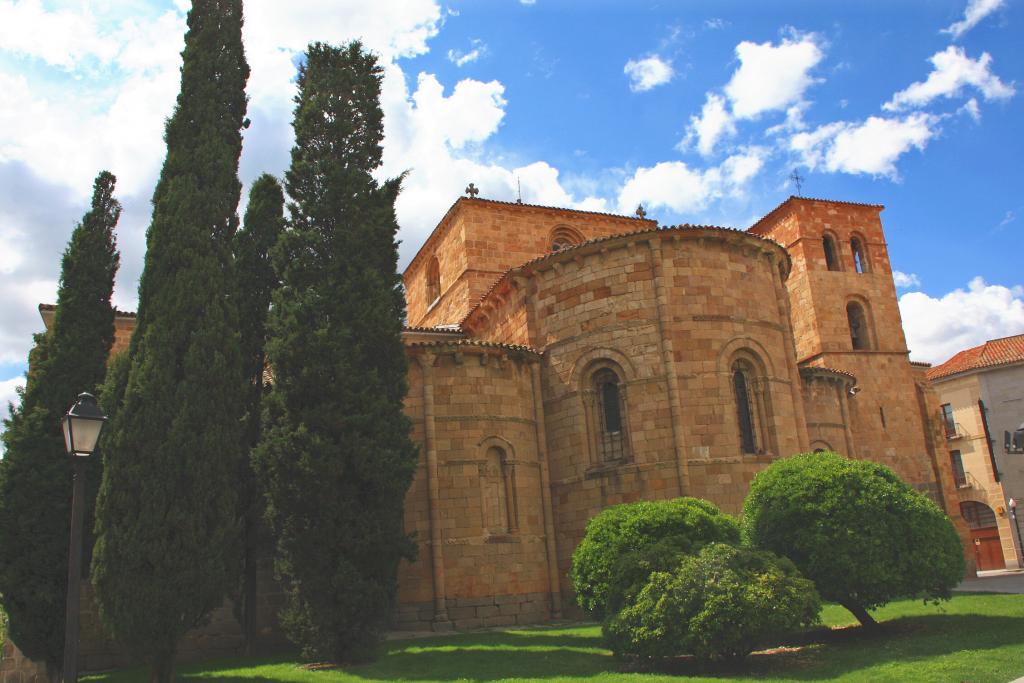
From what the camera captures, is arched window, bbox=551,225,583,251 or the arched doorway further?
the arched doorway

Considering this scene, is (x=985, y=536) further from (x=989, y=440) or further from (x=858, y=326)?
(x=858, y=326)

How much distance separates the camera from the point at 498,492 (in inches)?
716

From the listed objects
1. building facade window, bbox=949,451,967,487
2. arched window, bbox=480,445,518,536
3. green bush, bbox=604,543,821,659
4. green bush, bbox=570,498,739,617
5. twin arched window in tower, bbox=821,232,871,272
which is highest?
twin arched window in tower, bbox=821,232,871,272

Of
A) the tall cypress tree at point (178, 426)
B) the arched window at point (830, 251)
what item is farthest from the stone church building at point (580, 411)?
the arched window at point (830, 251)

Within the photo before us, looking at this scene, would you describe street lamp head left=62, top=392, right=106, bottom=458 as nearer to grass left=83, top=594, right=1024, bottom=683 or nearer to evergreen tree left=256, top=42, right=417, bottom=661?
evergreen tree left=256, top=42, right=417, bottom=661

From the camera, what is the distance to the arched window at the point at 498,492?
17.9 m

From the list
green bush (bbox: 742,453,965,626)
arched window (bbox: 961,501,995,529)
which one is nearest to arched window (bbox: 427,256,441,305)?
green bush (bbox: 742,453,965,626)

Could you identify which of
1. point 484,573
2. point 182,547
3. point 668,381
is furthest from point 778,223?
point 182,547

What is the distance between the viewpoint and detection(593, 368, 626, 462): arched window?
60.1ft

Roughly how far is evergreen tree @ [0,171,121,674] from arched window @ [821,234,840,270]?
2472cm

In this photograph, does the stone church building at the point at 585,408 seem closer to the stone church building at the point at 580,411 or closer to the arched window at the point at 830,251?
the stone church building at the point at 580,411

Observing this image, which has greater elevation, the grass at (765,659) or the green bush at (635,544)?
the green bush at (635,544)

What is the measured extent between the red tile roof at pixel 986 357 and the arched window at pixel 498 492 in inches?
1196

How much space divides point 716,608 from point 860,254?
24.4 m
